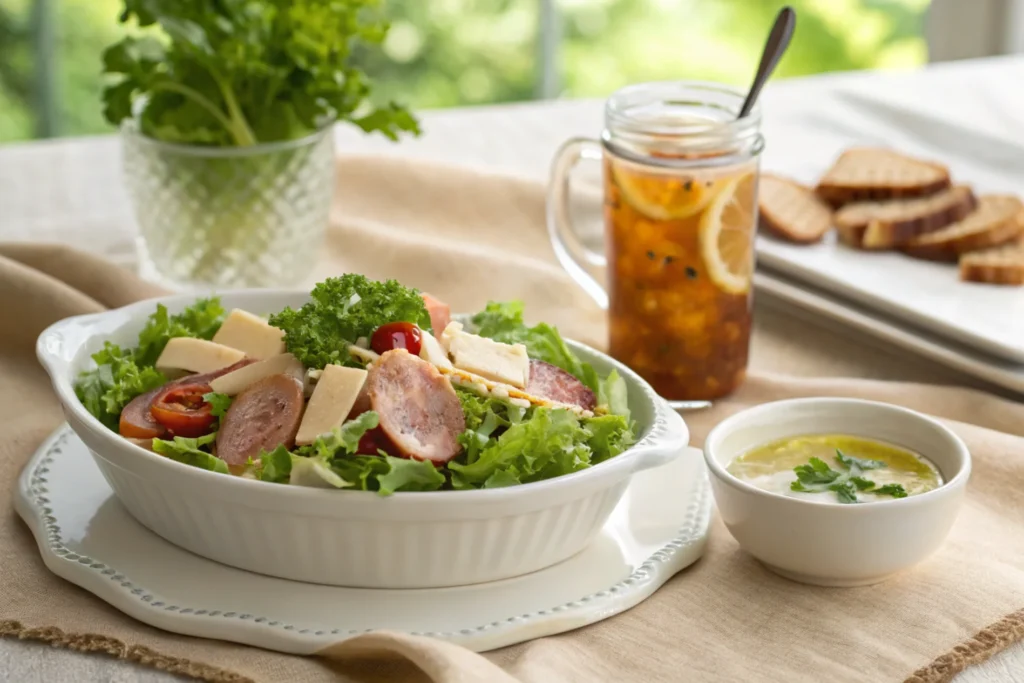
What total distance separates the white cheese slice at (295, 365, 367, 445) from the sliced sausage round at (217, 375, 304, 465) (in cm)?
3

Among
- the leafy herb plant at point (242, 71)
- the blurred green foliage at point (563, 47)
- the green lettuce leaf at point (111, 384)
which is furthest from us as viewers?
the blurred green foliage at point (563, 47)

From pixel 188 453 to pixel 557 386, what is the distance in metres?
0.49

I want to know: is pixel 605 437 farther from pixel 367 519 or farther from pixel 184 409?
pixel 184 409

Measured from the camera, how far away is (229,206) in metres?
2.45

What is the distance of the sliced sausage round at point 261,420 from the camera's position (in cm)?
154

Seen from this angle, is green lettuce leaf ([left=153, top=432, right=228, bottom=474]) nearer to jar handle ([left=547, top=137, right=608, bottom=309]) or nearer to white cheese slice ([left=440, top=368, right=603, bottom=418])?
white cheese slice ([left=440, top=368, right=603, bottom=418])

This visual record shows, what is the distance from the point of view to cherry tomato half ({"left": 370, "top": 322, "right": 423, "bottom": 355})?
1614mm

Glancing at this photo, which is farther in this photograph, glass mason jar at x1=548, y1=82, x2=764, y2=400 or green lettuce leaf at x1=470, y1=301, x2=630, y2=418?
glass mason jar at x1=548, y1=82, x2=764, y2=400

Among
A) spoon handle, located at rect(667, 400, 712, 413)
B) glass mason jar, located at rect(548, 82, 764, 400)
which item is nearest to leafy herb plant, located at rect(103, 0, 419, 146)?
glass mason jar, located at rect(548, 82, 764, 400)

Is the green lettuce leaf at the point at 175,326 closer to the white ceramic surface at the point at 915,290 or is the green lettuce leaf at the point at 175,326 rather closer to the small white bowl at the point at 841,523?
the small white bowl at the point at 841,523

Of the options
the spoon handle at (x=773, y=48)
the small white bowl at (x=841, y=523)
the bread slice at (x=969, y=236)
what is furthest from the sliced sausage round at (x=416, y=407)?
the bread slice at (x=969, y=236)

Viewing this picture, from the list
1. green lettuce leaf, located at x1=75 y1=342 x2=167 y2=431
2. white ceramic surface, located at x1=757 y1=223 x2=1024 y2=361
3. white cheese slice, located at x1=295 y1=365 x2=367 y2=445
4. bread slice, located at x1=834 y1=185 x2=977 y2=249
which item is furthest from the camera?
bread slice, located at x1=834 y1=185 x2=977 y2=249

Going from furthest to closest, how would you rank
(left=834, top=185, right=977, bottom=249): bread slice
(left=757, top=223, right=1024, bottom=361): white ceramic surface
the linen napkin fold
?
(left=834, top=185, right=977, bottom=249): bread slice, (left=757, top=223, right=1024, bottom=361): white ceramic surface, the linen napkin fold

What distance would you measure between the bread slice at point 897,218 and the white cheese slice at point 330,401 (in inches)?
52.2
